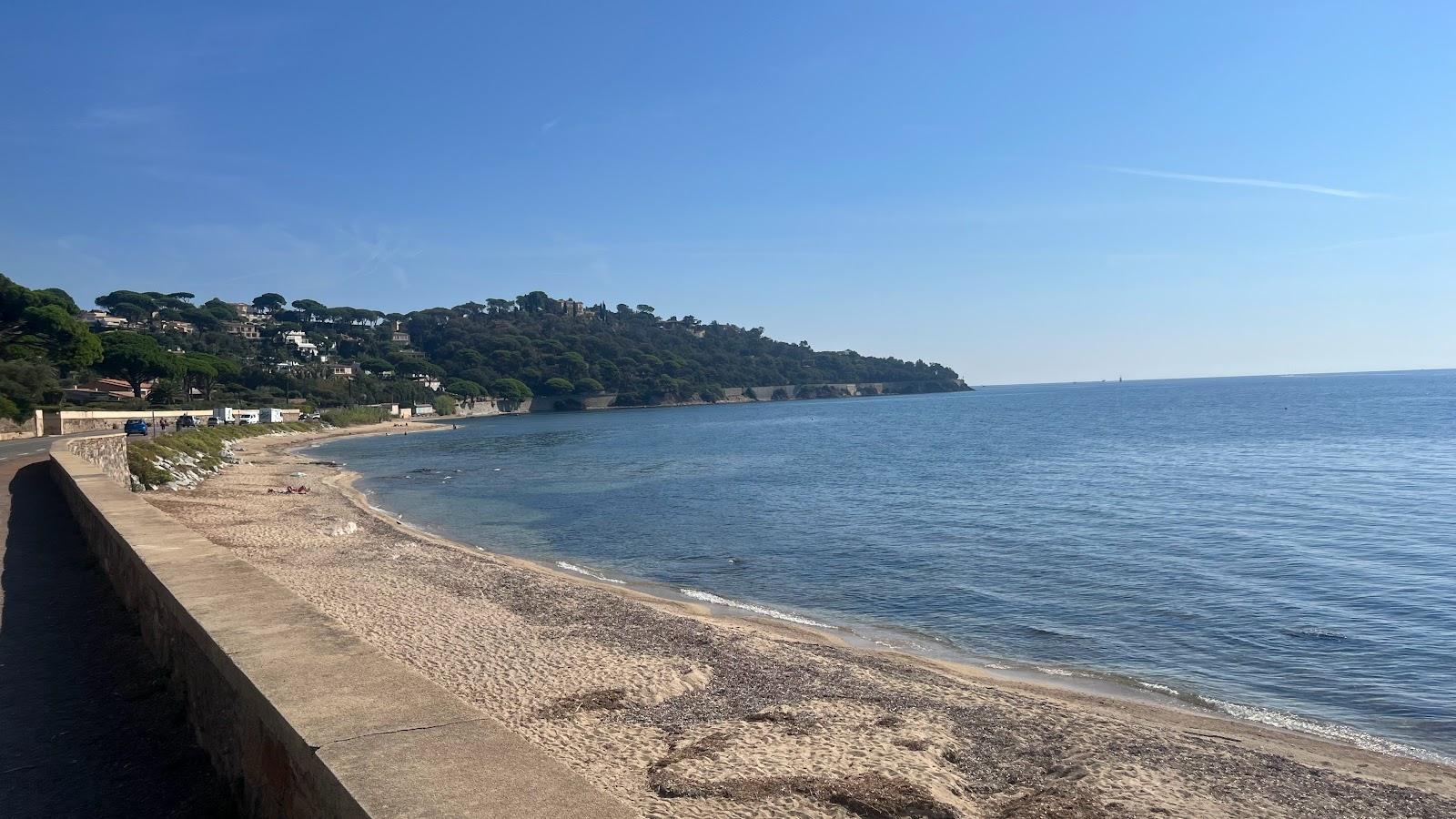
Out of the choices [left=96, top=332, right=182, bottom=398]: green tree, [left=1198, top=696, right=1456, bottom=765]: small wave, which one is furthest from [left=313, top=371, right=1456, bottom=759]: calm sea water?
[left=96, top=332, right=182, bottom=398]: green tree

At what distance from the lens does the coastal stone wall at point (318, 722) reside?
10.6ft

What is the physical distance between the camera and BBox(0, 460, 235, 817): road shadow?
183 inches

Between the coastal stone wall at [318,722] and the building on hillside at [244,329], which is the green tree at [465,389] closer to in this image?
the building on hillside at [244,329]

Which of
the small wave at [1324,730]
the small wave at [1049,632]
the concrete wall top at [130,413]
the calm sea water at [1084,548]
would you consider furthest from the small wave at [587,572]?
the concrete wall top at [130,413]

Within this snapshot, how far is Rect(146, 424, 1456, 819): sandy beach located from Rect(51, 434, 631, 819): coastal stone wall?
1847mm

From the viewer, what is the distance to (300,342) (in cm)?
18388

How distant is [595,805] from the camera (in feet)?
10.3

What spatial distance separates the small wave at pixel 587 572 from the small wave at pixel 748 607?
5.84ft

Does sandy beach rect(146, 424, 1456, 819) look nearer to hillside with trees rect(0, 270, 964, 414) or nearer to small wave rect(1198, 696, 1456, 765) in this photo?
small wave rect(1198, 696, 1456, 765)

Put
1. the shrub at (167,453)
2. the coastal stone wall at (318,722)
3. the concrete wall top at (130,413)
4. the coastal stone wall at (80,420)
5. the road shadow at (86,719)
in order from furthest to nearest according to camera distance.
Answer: the concrete wall top at (130,413), the coastal stone wall at (80,420), the shrub at (167,453), the road shadow at (86,719), the coastal stone wall at (318,722)

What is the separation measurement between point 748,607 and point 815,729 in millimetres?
8455

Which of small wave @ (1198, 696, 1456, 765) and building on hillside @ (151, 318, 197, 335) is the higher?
building on hillside @ (151, 318, 197, 335)

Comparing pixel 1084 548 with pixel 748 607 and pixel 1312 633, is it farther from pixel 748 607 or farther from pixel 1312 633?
pixel 748 607

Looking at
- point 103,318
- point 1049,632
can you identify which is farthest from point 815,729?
point 103,318
